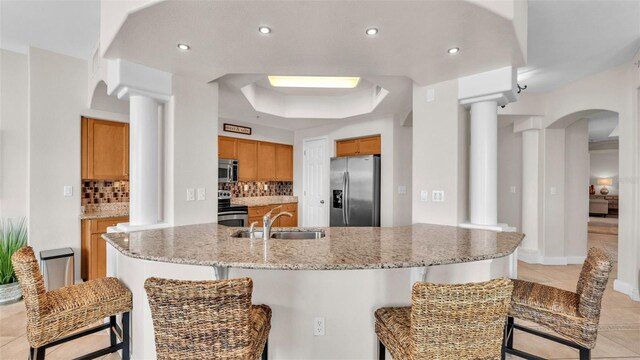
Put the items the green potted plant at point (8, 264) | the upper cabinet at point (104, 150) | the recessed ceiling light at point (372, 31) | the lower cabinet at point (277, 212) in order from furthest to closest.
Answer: the lower cabinet at point (277, 212) → the upper cabinet at point (104, 150) → the green potted plant at point (8, 264) → the recessed ceiling light at point (372, 31)

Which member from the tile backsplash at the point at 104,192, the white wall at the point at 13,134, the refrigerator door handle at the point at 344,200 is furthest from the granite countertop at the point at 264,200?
the white wall at the point at 13,134

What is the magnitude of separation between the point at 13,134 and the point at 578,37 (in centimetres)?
591

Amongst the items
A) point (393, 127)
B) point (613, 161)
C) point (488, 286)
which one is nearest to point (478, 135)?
point (488, 286)

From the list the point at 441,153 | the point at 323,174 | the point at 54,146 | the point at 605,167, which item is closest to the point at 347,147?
the point at 323,174

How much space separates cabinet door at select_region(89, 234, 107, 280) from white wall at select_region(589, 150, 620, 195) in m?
14.4

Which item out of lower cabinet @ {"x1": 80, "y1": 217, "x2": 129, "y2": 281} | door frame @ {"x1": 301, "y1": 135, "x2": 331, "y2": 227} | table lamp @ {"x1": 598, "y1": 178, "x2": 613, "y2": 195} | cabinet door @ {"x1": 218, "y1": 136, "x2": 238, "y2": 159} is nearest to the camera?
lower cabinet @ {"x1": 80, "y1": 217, "x2": 129, "y2": 281}

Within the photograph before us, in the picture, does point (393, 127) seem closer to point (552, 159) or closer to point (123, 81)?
point (552, 159)

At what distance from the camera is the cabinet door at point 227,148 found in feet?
16.2

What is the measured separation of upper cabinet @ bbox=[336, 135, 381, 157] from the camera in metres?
4.99

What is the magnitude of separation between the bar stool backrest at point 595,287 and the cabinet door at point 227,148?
4.59 meters

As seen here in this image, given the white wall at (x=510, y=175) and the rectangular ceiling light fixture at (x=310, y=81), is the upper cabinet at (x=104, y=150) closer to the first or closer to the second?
the rectangular ceiling light fixture at (x=310, y=81)

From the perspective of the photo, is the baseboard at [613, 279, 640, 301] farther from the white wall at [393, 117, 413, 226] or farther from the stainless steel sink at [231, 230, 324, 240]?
the stainless steel sink at [231, 230, 324, 240]

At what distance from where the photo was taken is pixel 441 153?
8.91 feet

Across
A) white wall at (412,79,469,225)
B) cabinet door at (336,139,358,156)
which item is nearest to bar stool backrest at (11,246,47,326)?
white wall at (412,79,469,225)
